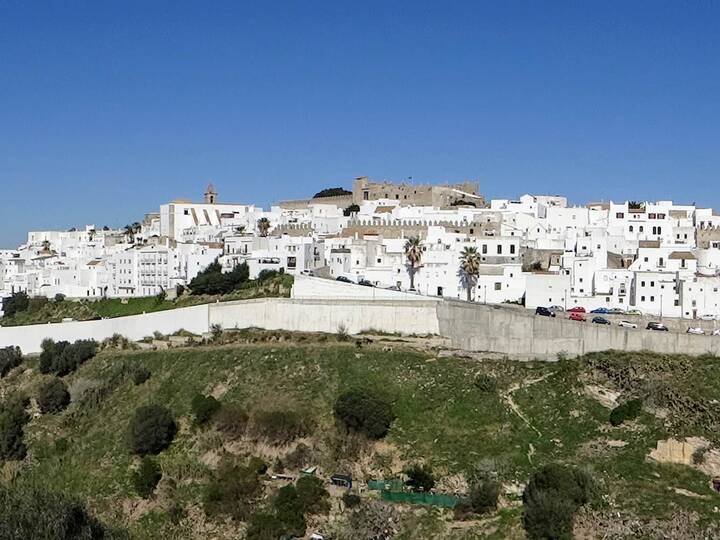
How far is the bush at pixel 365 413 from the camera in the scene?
1241 inches

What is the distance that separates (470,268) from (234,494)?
749 inches

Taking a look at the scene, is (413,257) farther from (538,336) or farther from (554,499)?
(554,499)

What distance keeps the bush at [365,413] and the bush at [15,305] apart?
3551 cm

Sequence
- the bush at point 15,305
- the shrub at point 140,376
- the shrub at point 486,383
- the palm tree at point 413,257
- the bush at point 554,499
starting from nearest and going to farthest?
the bush at point 554,499 < the shrub at point 486,383 < the shrub at point 140,376 < the palm tree at point 413,257 < the bush at point 15,305

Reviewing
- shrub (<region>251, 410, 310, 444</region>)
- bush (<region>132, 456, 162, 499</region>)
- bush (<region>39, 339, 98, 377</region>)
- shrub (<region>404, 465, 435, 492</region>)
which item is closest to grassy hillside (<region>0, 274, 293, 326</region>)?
bush (<region>39, 339, 98, 377</region>)

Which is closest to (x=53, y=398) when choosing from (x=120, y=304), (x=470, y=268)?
(x=120, y=304)

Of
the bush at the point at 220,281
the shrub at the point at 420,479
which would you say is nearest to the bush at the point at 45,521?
the shrub at the point at 420,479

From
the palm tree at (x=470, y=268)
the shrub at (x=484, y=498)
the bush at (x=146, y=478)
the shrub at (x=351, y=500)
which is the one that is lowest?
the bush at (x=146, y=478)

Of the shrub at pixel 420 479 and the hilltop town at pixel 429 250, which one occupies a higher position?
the hilltop town at pixel 429 250

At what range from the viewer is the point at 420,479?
28344 mm

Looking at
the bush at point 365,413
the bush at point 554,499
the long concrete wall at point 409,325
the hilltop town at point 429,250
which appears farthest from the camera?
the hilltop town at point 429,250

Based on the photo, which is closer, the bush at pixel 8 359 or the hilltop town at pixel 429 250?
the hilltop town at pixel 429 250

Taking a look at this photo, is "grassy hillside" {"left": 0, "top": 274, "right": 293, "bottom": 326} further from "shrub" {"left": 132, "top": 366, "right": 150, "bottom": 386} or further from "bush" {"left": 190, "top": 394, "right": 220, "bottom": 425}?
"bush" {"left": 190, "top": 394, "right": 220, "bottom": 425}

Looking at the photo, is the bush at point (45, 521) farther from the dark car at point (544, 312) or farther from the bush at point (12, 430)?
the dark car at point (544, 312)
